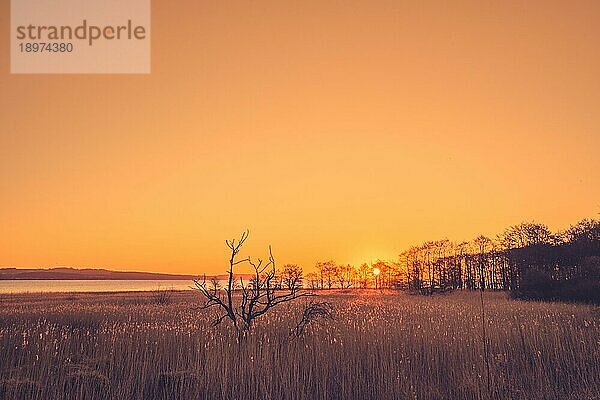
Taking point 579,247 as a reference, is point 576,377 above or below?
below

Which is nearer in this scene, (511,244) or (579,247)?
(579,247)

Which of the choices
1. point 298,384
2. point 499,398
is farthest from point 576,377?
point 298,384

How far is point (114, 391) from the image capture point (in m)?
7.32

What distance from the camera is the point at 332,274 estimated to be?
135m

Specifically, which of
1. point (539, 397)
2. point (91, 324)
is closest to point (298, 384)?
point (539, 397)

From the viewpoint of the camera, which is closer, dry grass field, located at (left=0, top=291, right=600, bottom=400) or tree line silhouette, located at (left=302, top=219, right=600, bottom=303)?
dry grass field, located at (left=0, top=291, right=600, bottom=400)

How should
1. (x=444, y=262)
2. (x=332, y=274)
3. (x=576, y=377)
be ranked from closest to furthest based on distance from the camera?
(x=576, y=377), (x=444, y=262), (x=332, y=274)

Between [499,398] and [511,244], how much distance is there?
4347 centimetres

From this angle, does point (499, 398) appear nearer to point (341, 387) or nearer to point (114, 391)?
point (341, 387)

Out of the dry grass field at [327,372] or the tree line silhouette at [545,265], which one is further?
the tree line silhouette at [545,265]

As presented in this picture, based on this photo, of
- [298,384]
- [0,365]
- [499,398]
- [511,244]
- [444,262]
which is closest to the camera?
[499,398]

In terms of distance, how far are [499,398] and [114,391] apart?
5.92 m

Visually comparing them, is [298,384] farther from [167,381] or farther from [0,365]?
[0,365]

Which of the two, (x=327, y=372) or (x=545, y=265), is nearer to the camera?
(x=327, y=372)
